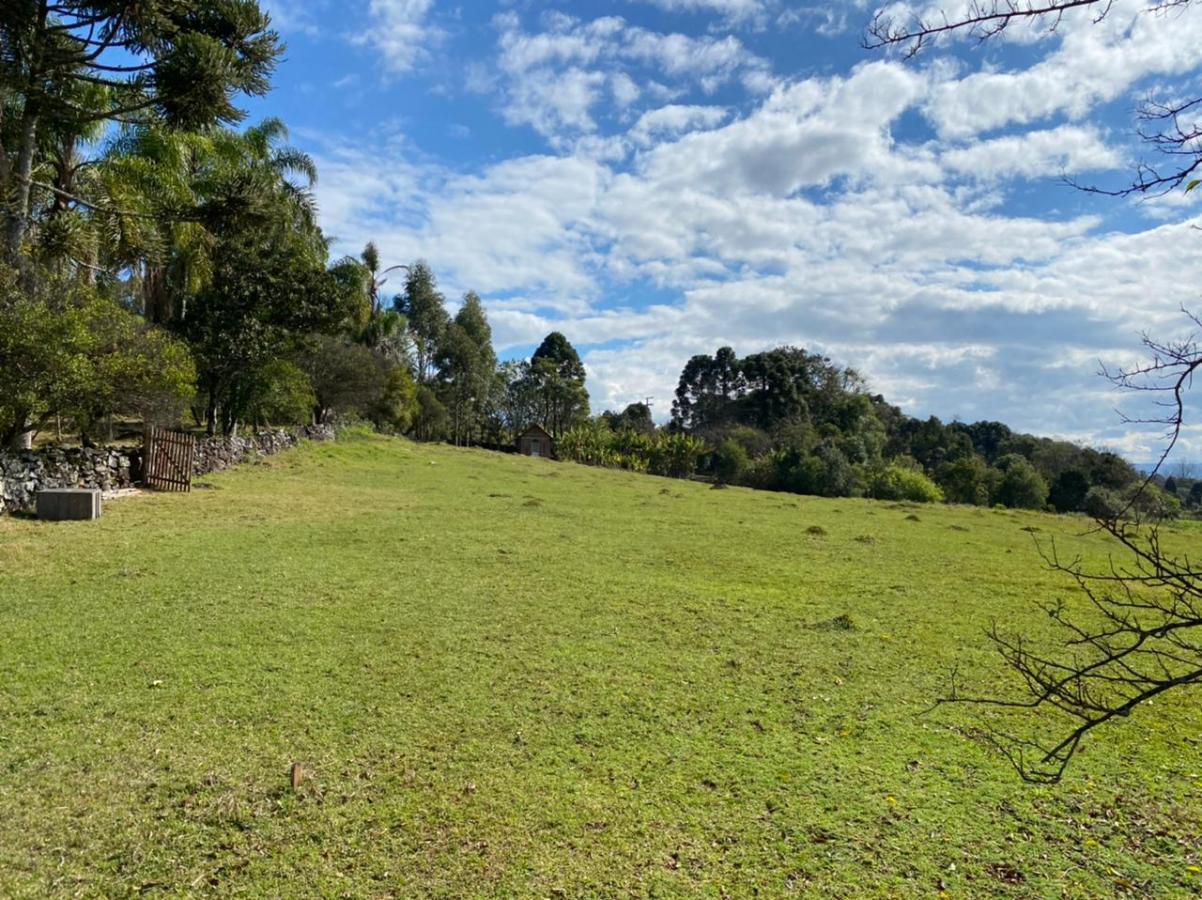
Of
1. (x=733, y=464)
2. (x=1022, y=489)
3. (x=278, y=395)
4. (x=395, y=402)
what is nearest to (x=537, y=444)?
(x=395, y=402)

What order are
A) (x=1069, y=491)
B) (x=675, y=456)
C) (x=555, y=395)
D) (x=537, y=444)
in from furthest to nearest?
(x=555, y=395) → (x=537, y=444) → (x=675, y=456) → (x=1069, y=491)

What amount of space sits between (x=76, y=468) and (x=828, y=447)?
36225 mm

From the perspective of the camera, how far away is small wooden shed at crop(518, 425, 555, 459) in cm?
4975

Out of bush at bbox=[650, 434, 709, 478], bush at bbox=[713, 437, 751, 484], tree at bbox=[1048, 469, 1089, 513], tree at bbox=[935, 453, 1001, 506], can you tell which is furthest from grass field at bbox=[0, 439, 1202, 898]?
bush at bbox=[650, 434, 709, 478]

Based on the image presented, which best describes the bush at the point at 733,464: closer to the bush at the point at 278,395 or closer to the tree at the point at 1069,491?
the tree at the point at 1069,491

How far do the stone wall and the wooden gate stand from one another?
217mm

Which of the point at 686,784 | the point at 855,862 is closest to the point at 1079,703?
the point at 855,862

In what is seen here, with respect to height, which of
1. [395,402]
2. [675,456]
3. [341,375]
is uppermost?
[341,375]

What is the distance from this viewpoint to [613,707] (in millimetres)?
4891

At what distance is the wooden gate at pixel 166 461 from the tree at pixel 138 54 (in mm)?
4106

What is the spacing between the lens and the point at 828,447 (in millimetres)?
40938

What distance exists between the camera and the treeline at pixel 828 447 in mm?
37844

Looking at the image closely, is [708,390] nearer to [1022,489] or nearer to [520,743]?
[1022,489]

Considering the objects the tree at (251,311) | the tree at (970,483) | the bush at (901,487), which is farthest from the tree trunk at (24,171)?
the tree at (970,483)
